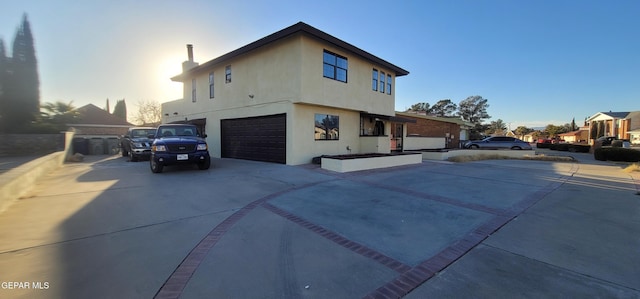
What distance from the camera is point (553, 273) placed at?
2699mm

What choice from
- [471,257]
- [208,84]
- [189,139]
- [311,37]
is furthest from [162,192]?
[208,84]

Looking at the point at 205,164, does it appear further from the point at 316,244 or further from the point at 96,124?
the point at 96,124

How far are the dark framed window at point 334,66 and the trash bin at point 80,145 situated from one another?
53.9 ft

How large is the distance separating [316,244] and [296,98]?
27.2 ft

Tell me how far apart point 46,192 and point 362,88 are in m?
12.6

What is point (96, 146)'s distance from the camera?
16.9 meters

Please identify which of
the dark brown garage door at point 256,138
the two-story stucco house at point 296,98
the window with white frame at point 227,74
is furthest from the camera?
the window with white frame at point 227,74

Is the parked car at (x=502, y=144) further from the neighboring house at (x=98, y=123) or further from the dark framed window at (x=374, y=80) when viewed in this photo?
the neighboring house at (x=98, y=123)

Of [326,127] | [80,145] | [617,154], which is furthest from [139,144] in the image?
[617,154]

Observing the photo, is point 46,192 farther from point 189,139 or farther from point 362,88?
point 362,88

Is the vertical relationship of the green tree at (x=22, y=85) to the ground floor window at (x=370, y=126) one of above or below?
above

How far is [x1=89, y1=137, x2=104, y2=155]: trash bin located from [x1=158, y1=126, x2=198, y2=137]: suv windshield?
10.9 metres

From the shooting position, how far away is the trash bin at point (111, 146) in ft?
57.1

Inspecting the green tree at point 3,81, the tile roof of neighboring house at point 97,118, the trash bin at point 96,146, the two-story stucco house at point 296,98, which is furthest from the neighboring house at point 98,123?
the two-story stucco house at point 296,98
